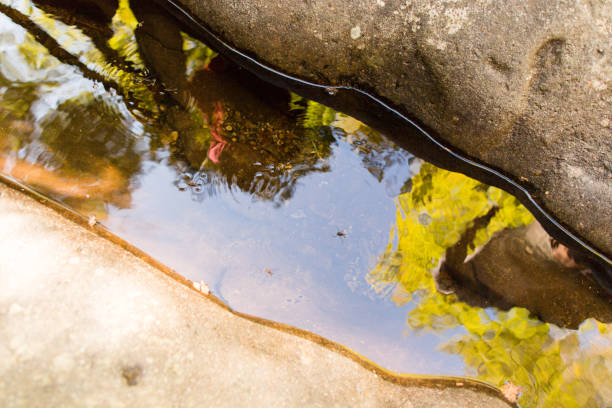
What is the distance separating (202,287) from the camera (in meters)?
2.40

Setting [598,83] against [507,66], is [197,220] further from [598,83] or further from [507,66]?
[598,83]

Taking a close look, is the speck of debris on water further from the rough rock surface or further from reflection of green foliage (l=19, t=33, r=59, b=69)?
reflection of green foliage (l=19, t=33, r=59, b=69)

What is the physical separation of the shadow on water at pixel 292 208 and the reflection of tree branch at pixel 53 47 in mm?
12

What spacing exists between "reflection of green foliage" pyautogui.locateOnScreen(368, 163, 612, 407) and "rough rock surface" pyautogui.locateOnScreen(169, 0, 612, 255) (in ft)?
0.92

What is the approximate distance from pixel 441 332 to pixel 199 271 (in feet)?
4.97

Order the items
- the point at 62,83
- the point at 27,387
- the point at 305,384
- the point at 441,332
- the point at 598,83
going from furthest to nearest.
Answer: the point at 62,83 < the point at 441,332 < the point at 598,83 < the point at 305,384 < the point at 27,387

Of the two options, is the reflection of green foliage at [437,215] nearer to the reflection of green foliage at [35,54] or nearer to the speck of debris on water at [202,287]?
the speck of debris on water at [202,287]

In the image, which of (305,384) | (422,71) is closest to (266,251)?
(305,384)

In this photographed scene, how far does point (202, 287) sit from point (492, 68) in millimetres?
2108

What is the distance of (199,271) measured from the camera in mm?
2465

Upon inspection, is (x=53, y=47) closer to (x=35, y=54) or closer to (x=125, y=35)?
(x=35, y=54)

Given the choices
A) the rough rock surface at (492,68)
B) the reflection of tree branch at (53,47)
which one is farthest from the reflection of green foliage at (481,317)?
the reflection of tree branch at (53,47)

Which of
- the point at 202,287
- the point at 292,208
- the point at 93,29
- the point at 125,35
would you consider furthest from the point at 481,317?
the point at 93,29

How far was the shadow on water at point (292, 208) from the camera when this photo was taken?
251cm
